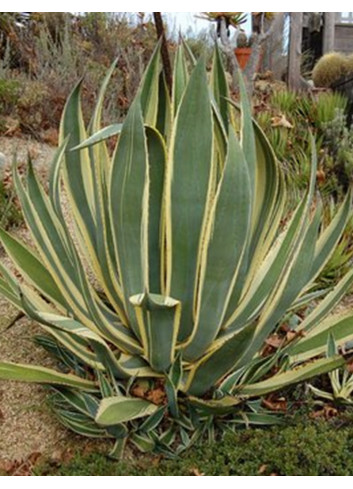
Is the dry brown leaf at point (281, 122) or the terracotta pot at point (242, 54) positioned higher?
the dry brown leaf at point (281, 122)

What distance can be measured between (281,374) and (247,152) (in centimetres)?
78

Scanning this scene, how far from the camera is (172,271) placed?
2.22m

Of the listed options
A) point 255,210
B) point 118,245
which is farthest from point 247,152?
point 118,245

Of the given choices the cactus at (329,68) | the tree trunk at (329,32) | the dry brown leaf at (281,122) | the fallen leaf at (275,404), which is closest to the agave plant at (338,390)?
the fallen leaf at (275,404)

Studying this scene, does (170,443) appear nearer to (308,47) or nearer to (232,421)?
(232,421)

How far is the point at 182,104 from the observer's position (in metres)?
2.06

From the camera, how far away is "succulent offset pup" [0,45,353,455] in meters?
2.10

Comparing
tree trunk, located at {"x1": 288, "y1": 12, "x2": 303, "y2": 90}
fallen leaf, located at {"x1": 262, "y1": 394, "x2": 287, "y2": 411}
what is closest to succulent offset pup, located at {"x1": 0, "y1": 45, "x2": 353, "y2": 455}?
fallen leaf, located at {"x1": 262, "y1": 394, "x2": 287, "y2": 411}

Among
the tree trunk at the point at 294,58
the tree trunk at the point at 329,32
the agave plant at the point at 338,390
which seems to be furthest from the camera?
the tree trunk at the point at 329,32

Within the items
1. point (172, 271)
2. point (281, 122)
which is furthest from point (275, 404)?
point (281, 122)

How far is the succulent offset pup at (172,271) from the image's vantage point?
2.10 metres

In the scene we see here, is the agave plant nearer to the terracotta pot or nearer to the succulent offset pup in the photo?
the succulent offset pup

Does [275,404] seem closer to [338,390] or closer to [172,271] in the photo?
[338,390]

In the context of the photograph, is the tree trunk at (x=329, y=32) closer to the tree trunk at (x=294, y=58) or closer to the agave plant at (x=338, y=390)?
the tree trunk at (x=294, y=58)
